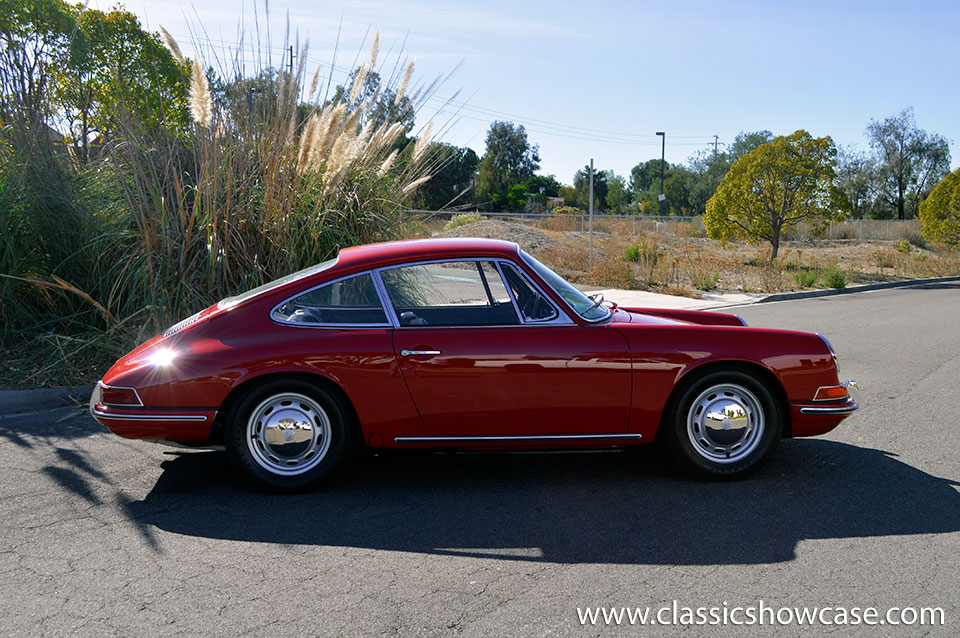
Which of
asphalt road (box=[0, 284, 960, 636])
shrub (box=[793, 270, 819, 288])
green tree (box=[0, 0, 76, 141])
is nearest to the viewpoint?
asphalt road (box=[0, 284, 960, 636])

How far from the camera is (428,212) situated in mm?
8602

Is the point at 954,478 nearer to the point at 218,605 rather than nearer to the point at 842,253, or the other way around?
the point at 218,605

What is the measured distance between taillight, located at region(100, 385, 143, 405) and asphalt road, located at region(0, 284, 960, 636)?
0.56 m

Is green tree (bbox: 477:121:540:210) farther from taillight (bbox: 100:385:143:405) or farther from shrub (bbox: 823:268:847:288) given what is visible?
taillight (bbox: 100:385:143:405)

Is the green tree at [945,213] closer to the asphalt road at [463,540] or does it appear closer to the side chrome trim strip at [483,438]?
the asphalt road at [463,540]

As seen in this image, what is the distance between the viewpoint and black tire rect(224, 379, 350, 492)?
418 cm

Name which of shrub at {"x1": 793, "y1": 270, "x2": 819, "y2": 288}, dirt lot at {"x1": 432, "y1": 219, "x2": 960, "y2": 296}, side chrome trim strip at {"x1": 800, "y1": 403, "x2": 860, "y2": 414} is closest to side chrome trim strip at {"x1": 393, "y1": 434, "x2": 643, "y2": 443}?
side chrome trim strip at {"x1": 800, "y1": 403, "x2": 860, "y2": 414}

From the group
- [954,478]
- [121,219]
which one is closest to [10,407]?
[121,219]

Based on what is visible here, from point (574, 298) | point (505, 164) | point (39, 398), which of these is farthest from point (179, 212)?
point (505, 164)

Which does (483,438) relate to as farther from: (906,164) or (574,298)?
(906,164)

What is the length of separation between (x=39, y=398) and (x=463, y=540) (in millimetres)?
4455

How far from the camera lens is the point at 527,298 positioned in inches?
173

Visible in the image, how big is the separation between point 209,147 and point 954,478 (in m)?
6.40

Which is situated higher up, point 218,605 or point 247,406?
point 247,406
